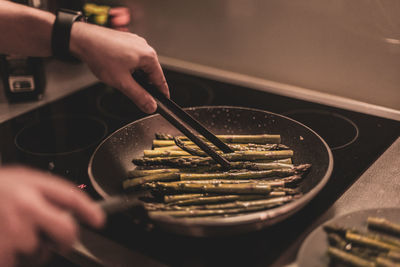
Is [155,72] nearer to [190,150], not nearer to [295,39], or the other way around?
[190,150]

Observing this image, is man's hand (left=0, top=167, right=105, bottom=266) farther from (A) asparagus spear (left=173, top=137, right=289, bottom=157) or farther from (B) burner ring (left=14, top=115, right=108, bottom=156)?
(B) burner ring (left=14, top=115, right=108, bottom=156)

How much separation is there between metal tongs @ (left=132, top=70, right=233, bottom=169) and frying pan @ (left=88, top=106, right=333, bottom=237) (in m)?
0.16

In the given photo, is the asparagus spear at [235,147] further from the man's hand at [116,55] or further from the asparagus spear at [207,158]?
the man's hand at [116,55]

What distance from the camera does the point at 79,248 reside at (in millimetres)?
893

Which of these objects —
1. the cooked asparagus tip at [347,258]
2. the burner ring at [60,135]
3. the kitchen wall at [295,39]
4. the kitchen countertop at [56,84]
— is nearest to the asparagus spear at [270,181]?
the cooked asparagus tip at [347,258]

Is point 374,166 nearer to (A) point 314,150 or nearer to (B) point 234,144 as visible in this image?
(A) point 314,150

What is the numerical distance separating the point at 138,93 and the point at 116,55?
0.34ft

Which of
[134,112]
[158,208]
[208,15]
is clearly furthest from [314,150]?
[208,15]

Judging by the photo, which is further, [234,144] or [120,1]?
[120,1]

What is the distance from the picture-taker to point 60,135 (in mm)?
1378

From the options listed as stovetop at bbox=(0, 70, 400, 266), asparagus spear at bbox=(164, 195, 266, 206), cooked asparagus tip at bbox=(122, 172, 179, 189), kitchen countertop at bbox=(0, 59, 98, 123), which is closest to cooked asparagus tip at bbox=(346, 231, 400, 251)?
stovetop at bbox=(0, 70, 400, 266)

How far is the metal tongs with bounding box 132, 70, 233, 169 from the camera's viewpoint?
1.05 meters

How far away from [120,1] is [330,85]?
3.28ft

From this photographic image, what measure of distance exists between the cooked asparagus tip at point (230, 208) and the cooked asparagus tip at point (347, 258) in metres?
0.18
